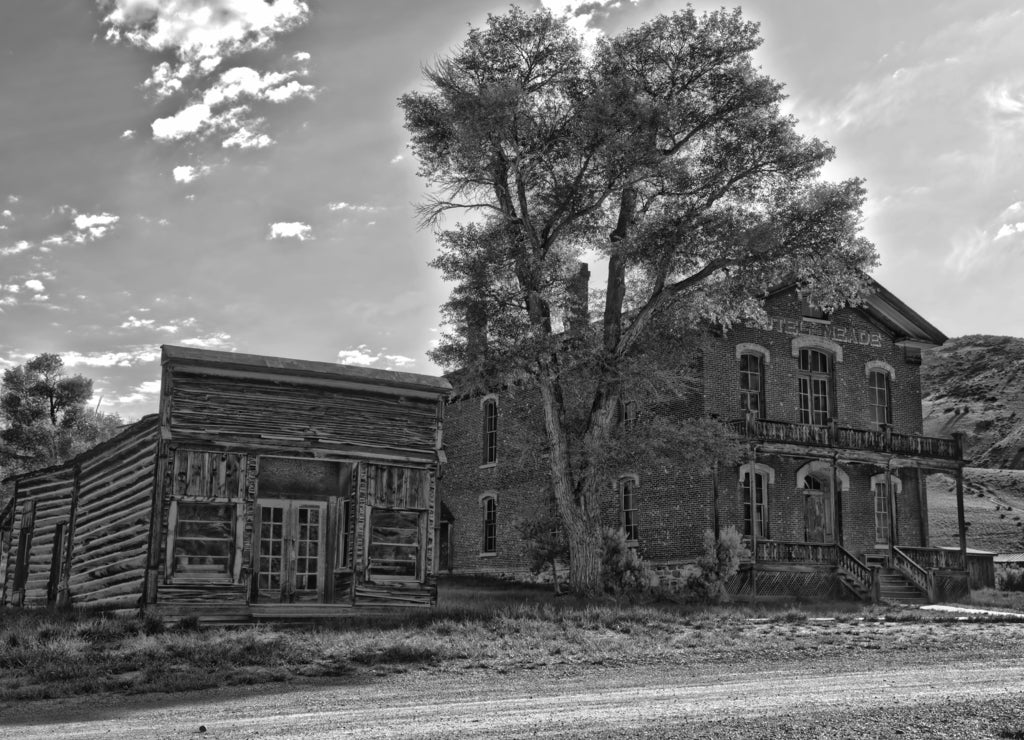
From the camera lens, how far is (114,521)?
2031 cm

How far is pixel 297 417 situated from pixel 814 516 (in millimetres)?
18063

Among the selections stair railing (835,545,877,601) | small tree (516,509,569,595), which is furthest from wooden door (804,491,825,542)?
small tree (516,509,569,595)

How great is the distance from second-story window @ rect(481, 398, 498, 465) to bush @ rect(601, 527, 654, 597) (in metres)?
10.7

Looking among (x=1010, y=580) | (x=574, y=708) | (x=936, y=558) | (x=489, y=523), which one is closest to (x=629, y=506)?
(x=489, y=523)

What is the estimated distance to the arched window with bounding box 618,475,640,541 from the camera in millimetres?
30562

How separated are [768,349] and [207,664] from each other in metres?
22.2

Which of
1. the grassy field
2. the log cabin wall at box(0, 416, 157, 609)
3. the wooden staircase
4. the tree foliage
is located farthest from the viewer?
the tree foliage

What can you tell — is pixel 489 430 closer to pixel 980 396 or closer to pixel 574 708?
pixel 574 708

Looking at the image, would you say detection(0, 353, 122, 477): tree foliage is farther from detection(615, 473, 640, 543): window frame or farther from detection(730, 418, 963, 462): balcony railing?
detection(730, 418, 963, 462): balcony railing

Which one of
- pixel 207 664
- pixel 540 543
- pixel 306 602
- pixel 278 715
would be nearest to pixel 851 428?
pixel 540 543

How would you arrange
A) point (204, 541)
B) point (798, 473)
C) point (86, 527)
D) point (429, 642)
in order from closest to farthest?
point (429, 642), point (204, 541), point (86, 527), point (798, 473)

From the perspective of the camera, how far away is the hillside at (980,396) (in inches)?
2842

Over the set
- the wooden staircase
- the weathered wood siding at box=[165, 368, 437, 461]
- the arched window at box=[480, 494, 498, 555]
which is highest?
the weathered wood siding at box=[165, 368, 437, 461]

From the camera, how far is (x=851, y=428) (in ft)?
100
